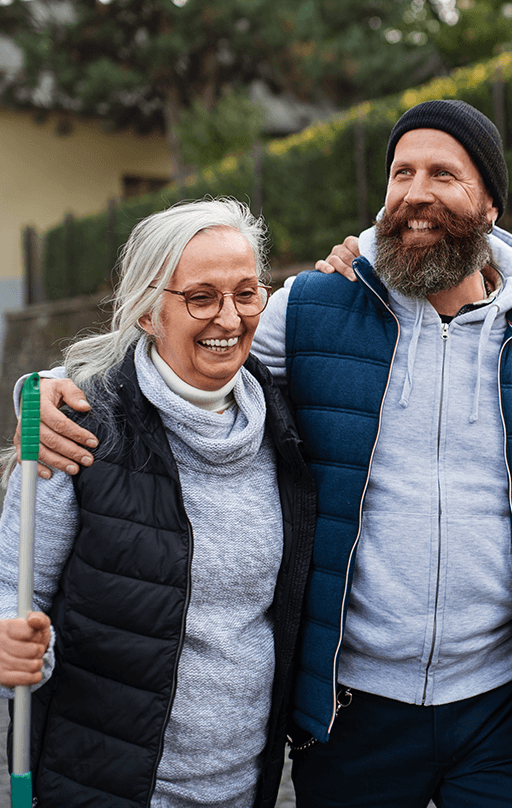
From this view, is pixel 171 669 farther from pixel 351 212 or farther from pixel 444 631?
pixel 351 212

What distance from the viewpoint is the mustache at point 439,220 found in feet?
7.83

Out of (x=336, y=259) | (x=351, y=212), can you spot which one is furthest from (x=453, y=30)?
(x=336, y=259)

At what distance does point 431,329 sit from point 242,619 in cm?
95

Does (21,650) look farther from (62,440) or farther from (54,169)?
(54,169)

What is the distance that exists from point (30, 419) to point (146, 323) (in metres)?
0.44

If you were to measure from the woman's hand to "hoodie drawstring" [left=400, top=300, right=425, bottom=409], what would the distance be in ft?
3.58

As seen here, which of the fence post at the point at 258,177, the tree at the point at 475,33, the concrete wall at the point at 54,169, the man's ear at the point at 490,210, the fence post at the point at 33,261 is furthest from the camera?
the concrete wall at the point at 54,169

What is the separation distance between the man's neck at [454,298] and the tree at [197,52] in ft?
51.3

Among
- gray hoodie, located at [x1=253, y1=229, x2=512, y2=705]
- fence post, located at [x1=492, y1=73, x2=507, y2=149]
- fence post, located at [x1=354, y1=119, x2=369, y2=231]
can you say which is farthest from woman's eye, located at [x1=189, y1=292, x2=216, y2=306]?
fence post, located at [x1=354, y1=119, x2=369, y2=231]

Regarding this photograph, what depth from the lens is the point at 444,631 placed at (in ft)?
7.27

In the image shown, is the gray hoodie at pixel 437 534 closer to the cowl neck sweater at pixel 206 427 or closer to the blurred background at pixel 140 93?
the cowl neck sweater at pixel 206 427

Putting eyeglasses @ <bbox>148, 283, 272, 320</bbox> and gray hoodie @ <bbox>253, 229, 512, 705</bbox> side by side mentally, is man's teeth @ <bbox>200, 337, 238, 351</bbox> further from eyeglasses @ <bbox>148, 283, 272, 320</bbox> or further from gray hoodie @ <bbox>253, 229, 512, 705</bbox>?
gray hoodie @ <bbox>253, 229, 512, 705</bbox>

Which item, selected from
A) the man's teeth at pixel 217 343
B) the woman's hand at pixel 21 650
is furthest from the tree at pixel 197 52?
the woman's hand at pixel 21 650

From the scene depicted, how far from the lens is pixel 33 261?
1616cm
